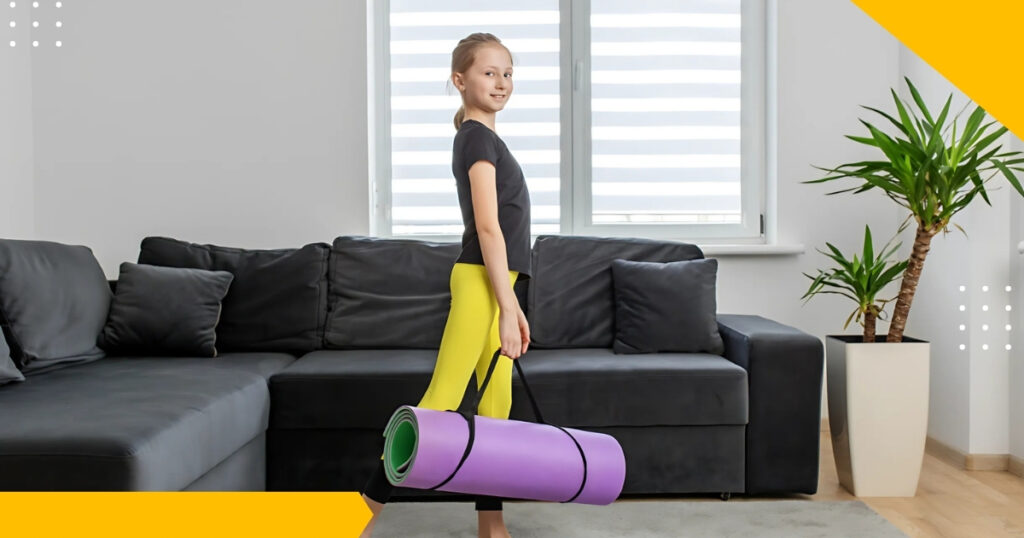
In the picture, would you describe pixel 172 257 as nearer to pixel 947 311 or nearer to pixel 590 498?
pixel 590 498

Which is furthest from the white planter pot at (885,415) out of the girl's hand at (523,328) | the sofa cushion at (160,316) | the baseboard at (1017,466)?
the sofa cushion at (160,316)

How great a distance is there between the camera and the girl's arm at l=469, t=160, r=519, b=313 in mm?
1974

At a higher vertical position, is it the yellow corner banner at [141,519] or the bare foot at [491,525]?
the yellow corner banner at [141,519]

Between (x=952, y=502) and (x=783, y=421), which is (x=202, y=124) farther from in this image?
(x=952, y=502)

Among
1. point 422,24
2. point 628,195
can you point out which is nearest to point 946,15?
point 628,195

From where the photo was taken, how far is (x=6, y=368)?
2414 millimetres

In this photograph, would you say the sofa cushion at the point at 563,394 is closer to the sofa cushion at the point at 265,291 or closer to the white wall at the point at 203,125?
the sofa cushion at the point at 265,291

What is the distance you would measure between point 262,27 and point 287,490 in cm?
202

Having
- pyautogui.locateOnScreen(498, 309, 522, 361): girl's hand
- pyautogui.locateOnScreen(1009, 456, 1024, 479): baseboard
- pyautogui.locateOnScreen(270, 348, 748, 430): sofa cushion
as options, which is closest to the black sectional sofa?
pyautogui.locateOnScreen(270, 348, 748, 430): sofa cushion

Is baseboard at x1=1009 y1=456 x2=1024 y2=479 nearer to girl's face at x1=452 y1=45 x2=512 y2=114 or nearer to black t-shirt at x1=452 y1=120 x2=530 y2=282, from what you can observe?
black t-shirt at x1=452 y1=120 x2=530 y2=282

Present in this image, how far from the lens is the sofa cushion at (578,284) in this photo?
3279 millimetres

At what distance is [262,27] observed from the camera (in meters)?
3.74

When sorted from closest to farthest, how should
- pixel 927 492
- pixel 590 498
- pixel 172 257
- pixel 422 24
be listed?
1. pixel 590 498
2. pixel 927 492
3. pixel 172 257
4. pixel 422 24

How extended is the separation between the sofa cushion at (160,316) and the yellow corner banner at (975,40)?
2299 millimetres
